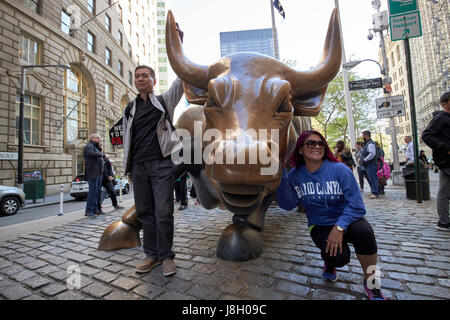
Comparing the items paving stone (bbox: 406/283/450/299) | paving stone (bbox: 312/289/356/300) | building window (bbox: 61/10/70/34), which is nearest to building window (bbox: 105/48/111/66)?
building window (bbox: 61/10/70/34)

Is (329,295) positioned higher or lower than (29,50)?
lower

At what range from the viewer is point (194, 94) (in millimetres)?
2736

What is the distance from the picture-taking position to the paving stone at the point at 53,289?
2092 millimetres

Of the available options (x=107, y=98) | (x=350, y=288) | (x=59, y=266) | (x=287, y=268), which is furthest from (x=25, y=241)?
(x=107, y=98)

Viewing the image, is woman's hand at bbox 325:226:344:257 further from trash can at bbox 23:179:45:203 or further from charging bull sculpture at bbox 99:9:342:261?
trash can at bbox 23:179:45:203

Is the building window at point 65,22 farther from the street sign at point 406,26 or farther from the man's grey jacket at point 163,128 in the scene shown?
the street sign at point 406,26

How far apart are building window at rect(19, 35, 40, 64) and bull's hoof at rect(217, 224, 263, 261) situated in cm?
1892

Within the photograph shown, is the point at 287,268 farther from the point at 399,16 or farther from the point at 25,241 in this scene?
the point at 399,16

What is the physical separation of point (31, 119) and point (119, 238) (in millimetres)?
16972

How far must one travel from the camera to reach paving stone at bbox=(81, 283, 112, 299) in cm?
206

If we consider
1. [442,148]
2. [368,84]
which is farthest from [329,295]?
[368,84]

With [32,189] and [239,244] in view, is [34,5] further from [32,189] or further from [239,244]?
[239,244]

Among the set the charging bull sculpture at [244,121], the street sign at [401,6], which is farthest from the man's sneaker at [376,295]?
the street sign at [401,6]

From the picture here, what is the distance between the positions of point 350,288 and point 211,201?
193 centimetres
